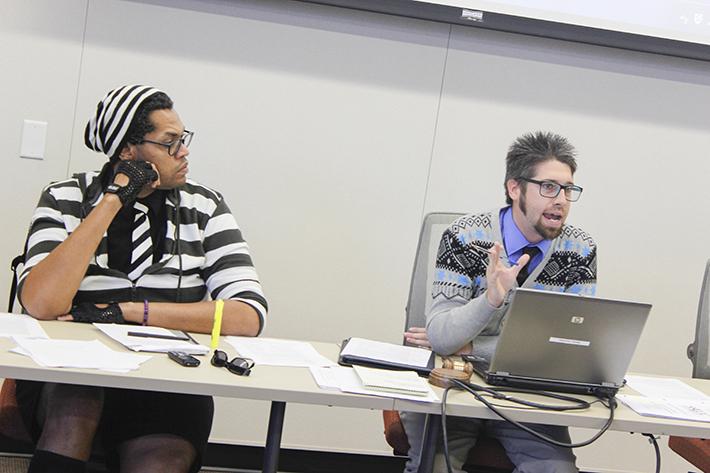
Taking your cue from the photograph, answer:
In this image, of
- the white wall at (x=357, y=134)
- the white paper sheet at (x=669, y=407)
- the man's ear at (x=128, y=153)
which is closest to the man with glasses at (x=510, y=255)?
the white paper sheet at (x=669, y=407)

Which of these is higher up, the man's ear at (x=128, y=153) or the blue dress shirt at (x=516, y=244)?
the man's ear at (x=128, y=153)

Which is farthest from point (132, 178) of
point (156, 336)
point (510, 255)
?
point (510, 255)

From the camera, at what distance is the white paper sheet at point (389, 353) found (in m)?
2.05

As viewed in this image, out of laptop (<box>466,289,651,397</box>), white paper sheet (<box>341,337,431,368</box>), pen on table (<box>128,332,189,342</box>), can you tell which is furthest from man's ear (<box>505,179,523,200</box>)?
pen on table (<box>128,332,189,342</box>)

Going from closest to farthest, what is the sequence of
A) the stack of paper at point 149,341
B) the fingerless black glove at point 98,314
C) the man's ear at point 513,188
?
1. the stack of paper at point 149,341
2. the fingerless black glove at point 98,314
3. the man's ear at point 513,188

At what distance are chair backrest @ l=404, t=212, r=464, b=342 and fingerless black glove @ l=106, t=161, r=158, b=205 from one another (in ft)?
2.59

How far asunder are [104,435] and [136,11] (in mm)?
1618

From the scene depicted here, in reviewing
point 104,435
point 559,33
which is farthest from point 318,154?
point 104,435

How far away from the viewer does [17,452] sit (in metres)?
3.15

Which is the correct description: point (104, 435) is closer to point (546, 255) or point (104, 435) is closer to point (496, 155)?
point (546, 255)

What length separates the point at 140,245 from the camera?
233 centimetres

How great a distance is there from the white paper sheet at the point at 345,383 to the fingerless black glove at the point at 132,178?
70 centimetres

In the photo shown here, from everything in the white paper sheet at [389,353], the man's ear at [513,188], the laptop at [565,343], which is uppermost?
the man's ear at [513,188]

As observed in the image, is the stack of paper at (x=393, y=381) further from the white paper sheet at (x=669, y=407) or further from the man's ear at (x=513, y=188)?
the man's ear at (x=513, y=188)
